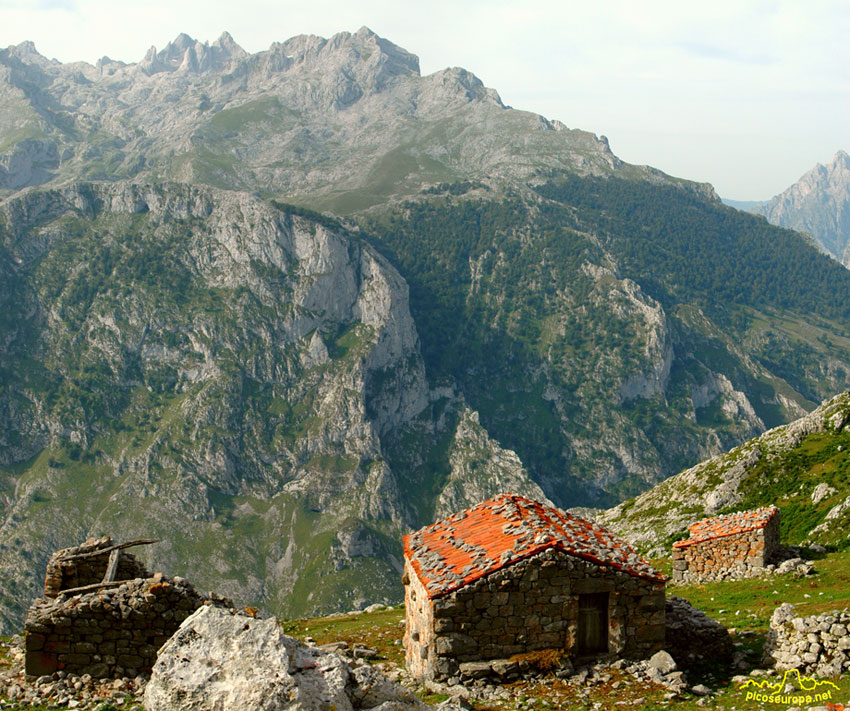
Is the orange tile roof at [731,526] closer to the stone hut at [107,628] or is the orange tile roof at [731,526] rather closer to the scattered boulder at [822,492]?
the scattered boulder at [822,492]

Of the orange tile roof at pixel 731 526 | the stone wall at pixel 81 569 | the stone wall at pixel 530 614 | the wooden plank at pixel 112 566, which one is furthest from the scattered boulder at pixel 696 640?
the stone wall at pixel 81 569

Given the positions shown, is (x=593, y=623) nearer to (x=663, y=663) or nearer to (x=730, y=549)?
(x=663, y=663)

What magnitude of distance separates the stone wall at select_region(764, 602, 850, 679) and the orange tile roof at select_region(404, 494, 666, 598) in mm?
3410

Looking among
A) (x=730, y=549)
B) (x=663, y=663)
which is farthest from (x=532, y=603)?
(x=730, y=549)

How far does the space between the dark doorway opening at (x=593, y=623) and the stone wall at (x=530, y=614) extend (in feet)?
0.59

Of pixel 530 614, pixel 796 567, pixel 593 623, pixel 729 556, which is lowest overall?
pixel 593 623

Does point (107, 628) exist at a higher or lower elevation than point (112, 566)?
lower

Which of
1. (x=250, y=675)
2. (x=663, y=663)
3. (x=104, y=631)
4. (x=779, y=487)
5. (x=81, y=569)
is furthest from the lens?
(x=779, y=487)

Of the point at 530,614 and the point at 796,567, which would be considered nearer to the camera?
the point at 530,614

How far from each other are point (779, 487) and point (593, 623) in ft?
101

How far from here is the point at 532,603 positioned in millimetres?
22344

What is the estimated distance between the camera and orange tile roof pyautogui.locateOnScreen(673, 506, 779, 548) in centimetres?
3472

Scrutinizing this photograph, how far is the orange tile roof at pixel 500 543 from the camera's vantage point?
22547mm

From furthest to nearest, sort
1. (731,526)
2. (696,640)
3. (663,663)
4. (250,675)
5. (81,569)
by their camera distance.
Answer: (731,526), (81,569), (696,640), (663,663), (250,675)
